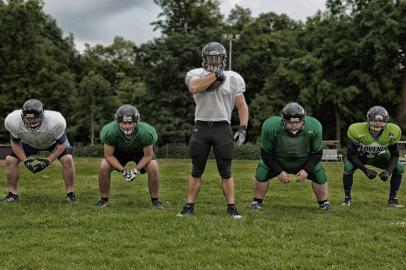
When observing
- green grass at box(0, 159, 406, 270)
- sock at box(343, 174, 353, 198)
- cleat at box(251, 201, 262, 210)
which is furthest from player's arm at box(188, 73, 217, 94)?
sock at box(343, 174, 353, 198)

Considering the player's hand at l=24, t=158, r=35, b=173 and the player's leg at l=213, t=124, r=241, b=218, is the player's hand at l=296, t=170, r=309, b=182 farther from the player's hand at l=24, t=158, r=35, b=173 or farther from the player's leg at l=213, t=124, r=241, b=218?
the player's hand at l=24, t=158, r=35, b=173

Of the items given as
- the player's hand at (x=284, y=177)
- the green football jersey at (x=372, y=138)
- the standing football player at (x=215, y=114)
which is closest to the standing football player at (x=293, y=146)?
the player's hand at (x=284, y=177)

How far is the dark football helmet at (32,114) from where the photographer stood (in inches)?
315

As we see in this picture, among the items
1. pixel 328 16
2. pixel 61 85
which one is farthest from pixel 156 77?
pixel 328 16

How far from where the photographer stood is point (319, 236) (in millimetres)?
6051

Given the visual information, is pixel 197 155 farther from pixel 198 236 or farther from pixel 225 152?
pixel 198 236

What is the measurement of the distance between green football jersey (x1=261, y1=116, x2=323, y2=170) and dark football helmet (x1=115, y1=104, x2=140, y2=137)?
1.91 meters

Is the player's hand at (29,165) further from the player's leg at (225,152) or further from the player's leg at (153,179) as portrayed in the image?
the player's leg at (225,152)

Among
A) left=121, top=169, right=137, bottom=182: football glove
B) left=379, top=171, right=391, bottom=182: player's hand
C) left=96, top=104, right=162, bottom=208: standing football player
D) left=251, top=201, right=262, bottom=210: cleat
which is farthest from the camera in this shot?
left=379, top=171, right=391, bottom=182: player's hand

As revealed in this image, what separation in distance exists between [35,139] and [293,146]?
4050mm

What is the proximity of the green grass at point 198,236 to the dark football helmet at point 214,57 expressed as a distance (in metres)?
1.99

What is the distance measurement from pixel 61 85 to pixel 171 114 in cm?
986

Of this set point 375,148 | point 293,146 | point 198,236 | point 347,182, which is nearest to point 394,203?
point 347,182

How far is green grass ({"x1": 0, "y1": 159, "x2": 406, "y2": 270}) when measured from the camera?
16.2ft
